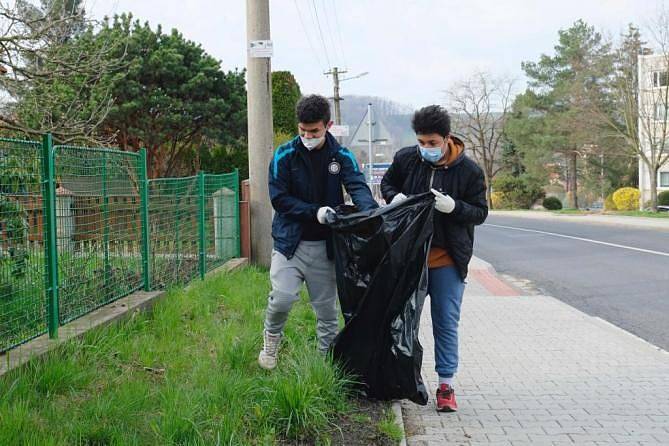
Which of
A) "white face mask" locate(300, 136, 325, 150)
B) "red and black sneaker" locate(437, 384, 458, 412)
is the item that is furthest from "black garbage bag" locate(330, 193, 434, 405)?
"white face mask" locate(300, 136, 325, 150)

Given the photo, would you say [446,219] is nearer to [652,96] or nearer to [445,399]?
[445,399]

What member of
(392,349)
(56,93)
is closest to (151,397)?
(392,349)

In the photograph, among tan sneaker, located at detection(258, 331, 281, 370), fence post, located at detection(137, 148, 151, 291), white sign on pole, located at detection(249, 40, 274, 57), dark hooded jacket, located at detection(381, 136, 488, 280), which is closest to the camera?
dark hooded jacket, located at detection(381, 136, 488, 280)

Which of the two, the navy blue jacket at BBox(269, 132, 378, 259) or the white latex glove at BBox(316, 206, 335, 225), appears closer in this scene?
the white latex glove at BBox(316, 206, 335, 225)

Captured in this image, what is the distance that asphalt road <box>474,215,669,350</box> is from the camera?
8.77 meters

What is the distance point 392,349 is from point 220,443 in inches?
52.6

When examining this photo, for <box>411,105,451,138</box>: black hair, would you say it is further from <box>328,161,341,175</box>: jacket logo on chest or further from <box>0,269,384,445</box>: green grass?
<box>0,269,384,445</box>: green grass

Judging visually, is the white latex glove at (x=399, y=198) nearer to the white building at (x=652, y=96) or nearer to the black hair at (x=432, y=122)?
the black hair at (x=432, y=122)

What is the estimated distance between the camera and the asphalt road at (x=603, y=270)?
877 cm

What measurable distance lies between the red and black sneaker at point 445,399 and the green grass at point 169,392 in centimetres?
61

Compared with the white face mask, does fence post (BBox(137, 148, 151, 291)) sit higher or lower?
lower

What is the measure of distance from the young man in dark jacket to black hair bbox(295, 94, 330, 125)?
21.6 inches

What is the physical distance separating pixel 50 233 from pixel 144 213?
79.4 inches

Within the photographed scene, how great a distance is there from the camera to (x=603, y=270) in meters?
13.3
